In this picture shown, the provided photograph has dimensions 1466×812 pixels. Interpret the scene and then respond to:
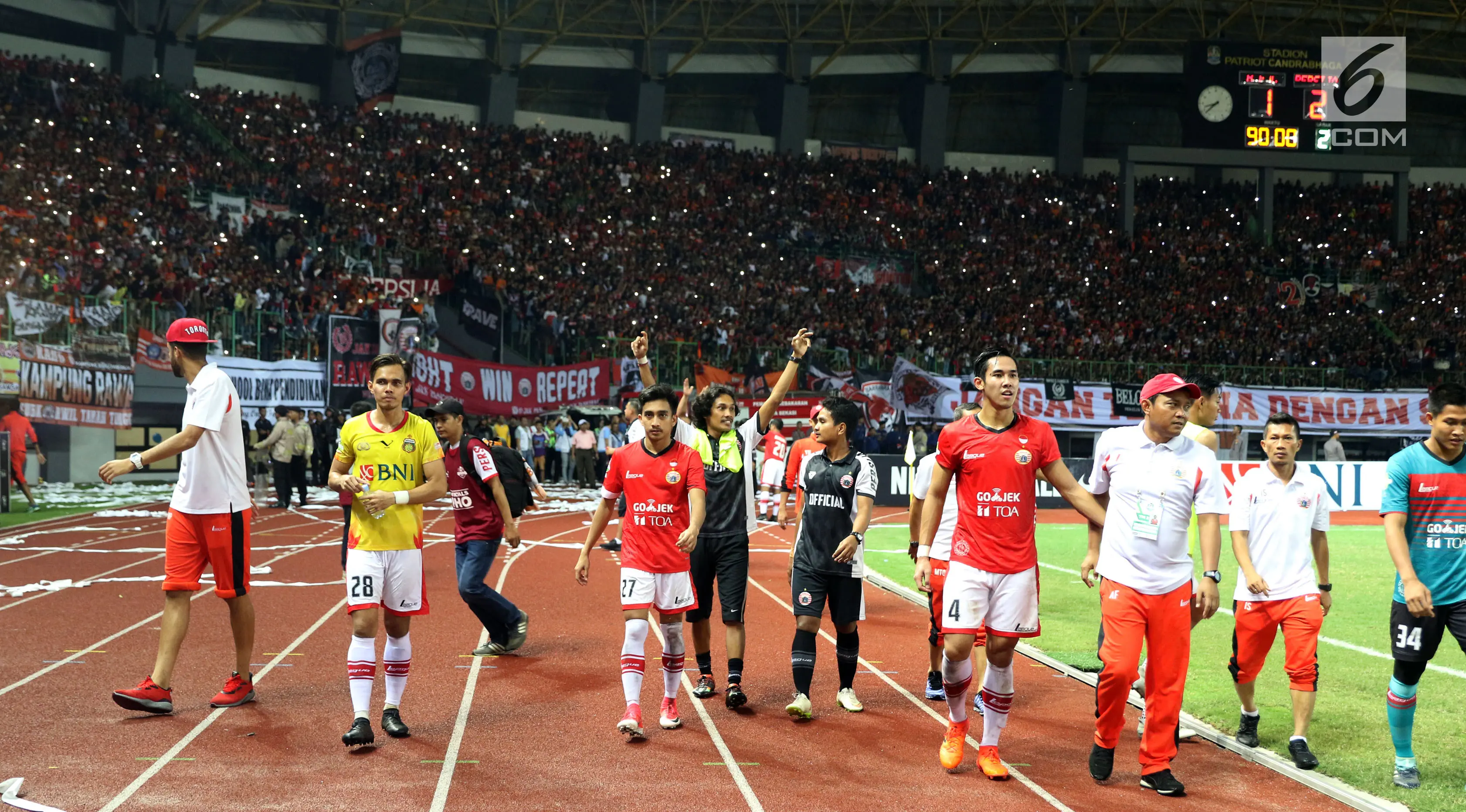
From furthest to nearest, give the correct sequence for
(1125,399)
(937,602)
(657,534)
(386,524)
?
(1125,399) < (937,602) < (657,534) < (386,524)

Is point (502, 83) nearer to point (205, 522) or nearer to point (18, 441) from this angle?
point (18, 441)

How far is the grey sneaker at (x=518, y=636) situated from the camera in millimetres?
9430

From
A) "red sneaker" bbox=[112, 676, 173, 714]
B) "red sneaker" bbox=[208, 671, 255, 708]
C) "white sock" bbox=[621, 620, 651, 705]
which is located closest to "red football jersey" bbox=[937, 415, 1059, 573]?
"white sock" bbox=[621, 620, 651, 705]

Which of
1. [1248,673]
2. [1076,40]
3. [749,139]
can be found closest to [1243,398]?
[1076,40]

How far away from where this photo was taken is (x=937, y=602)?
731 centimetres

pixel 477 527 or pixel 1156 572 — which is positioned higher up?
pixel 1156 572

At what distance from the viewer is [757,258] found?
39812mm

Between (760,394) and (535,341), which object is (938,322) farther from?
Answer: (535,341)

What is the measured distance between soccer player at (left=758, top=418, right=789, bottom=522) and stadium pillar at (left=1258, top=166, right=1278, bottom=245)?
25.8m

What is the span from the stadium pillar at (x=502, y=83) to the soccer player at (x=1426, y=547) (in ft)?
131

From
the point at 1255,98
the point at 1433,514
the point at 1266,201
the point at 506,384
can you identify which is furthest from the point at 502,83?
the point at 1433,514

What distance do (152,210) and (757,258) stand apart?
731 inches

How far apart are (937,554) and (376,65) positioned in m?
35.0

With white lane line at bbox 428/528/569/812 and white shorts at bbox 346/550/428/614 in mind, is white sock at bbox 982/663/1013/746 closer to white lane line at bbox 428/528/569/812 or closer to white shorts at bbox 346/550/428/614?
white lane line at bbox 428/528/569/812
